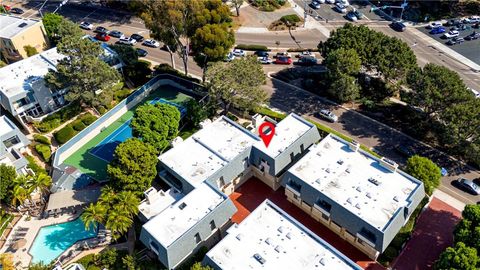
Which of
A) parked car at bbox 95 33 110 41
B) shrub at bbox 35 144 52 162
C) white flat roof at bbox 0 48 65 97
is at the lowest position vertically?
shrub at bbox 35 144 52 162

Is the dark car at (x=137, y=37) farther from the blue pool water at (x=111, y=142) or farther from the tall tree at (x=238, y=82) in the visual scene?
the tall tree at (x=238, y=82)

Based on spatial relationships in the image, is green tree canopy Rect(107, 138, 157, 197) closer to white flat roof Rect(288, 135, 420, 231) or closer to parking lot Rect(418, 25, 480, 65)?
white flat roof Rect(288, 135, 420, 231)

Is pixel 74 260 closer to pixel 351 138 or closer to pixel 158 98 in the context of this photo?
pixel 158 98

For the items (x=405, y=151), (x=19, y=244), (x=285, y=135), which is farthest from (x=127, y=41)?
(x=405, y=151)

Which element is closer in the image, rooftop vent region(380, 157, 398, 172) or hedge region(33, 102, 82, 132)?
Answer: rooftop vent region(380, 157, 398, 172)

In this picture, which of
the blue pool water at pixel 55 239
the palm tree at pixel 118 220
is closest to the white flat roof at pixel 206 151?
the palm tree at pixel 118 220

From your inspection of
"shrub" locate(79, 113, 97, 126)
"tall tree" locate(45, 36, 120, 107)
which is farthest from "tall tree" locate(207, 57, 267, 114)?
"shrub" locate(79, 113, 97, 126)

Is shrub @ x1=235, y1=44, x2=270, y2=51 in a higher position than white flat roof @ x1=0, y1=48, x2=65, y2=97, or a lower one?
lower
